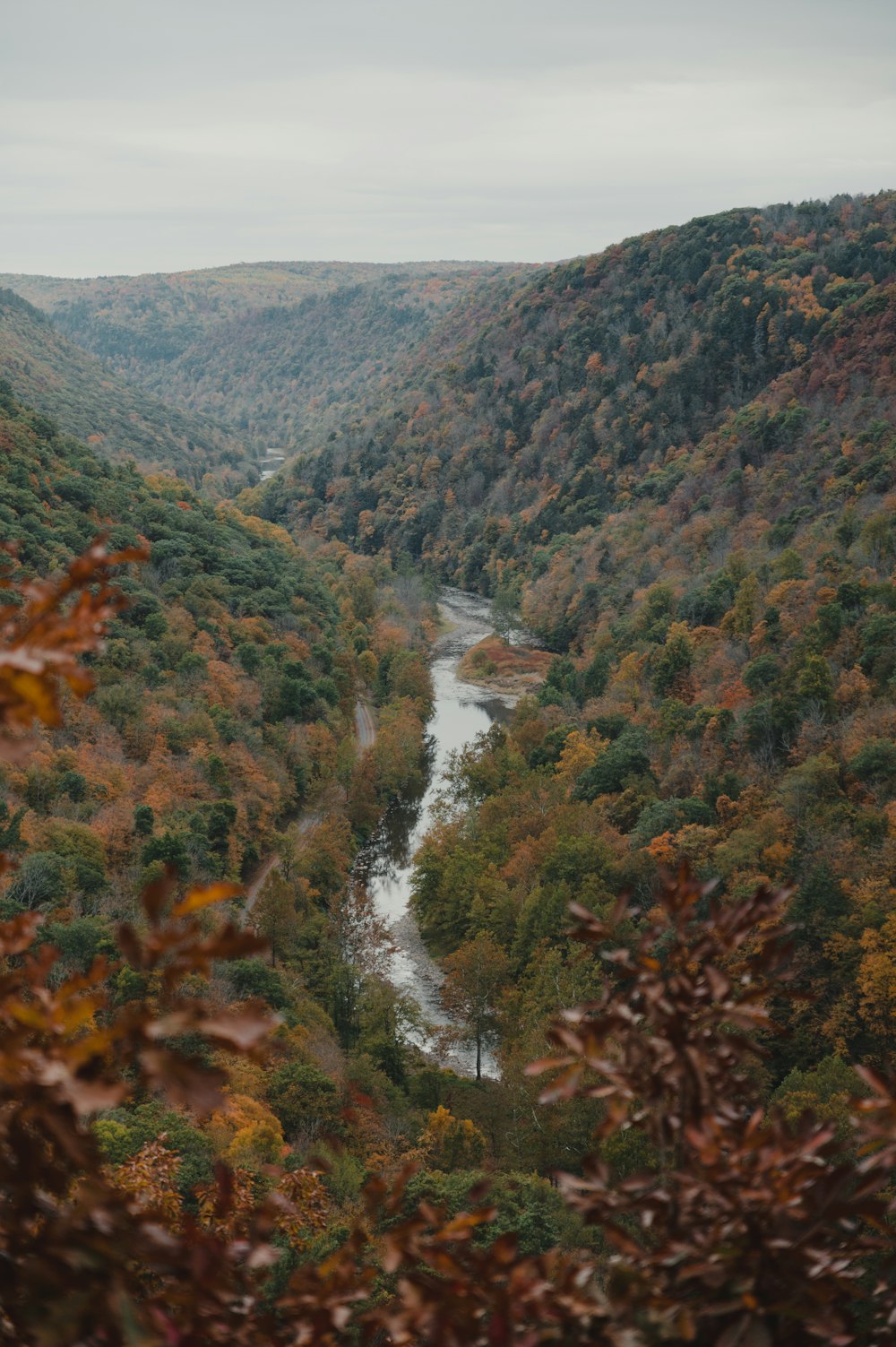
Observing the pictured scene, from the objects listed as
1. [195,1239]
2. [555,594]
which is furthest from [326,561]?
[195,1239]

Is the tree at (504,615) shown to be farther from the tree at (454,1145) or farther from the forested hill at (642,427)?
the tree at (454,1145)

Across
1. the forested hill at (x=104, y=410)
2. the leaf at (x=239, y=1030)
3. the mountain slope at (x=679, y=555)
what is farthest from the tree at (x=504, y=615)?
the leaf at (x=239, y=1030)

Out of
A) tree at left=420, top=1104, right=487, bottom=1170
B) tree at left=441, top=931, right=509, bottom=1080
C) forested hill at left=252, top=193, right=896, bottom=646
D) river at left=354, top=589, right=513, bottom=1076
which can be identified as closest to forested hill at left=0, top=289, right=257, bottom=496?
forested hill at left=252, top=193, right=896, bottom=646

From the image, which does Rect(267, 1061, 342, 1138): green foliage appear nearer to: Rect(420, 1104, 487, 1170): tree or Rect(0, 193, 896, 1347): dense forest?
Rect(0, 193, 896, 1347): dense forest

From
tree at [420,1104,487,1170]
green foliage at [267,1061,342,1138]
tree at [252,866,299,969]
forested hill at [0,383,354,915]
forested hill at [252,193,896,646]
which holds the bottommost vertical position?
tree at [420,1104,487,1170]

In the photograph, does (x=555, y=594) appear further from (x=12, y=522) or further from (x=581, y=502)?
(x=12, y=522)

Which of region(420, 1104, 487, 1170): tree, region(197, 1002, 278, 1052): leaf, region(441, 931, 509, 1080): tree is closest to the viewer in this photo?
region(197, 1002, 278, 1052): leaf
